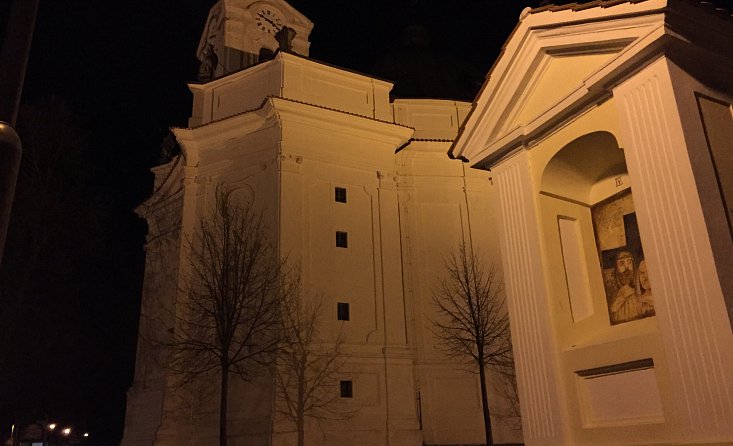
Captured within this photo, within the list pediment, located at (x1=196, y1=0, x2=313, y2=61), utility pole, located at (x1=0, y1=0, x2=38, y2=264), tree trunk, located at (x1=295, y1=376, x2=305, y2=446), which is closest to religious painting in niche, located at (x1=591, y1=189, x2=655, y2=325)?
utility pole, located at (x1=0, y1=0, x2=38, y2=264)

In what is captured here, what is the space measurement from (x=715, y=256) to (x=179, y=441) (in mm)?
16051

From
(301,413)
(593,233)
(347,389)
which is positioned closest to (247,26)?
(347,389)

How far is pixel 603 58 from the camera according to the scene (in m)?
6.18

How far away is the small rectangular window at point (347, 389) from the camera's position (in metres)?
17.1

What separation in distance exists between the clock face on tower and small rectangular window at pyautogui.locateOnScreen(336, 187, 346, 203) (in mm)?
8931

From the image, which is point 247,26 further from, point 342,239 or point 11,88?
point 11,88

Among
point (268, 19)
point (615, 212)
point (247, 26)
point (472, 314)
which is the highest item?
point (268, 19)

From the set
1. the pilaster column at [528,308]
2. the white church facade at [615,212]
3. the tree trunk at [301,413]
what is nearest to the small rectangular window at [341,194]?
the tree trunk at [301,413]

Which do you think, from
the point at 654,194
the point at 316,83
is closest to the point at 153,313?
the point at 316,83

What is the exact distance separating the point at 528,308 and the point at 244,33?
20.5 meters

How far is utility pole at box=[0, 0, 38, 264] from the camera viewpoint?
3.24 meters

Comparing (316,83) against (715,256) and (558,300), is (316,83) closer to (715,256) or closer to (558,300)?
(558,300)

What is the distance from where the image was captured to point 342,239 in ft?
62.6

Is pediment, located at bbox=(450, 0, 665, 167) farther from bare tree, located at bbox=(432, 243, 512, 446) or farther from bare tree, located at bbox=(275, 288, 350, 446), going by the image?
bare tree, located at bbox=(432, 243, 512, 446)
